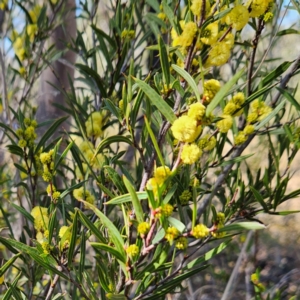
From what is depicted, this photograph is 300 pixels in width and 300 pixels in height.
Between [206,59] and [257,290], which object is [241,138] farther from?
[257,290]

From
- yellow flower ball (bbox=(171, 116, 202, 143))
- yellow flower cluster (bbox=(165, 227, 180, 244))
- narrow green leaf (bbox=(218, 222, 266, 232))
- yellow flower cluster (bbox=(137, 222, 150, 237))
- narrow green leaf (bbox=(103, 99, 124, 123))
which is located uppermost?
narrow green leaf (bbox=(103, 99, 124, 123))

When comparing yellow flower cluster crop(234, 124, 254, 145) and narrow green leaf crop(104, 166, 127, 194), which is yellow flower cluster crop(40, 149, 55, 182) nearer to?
narrow green leaf crop(104, 166, 127, 194)

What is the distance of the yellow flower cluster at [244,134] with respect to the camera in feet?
1.86

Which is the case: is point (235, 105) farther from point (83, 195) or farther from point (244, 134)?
point (83, 195)

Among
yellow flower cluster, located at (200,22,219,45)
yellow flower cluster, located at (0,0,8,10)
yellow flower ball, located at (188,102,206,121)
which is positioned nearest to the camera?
yellow flower ball, located at (188,102,206,121)

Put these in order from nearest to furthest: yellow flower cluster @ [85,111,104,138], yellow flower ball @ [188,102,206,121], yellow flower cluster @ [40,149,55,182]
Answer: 1. yellow flower ball @ [188,102,206,121]
2. yellow flower cluster @ [40,149,55,182]
3. yellow flower cluster @ [85,111,104,138]

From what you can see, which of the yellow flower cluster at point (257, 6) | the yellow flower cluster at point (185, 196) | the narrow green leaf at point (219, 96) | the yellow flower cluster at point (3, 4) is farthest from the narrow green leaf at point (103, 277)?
the yellow flower cluster at point (3, 4)

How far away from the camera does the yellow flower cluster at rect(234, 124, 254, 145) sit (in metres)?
0.57

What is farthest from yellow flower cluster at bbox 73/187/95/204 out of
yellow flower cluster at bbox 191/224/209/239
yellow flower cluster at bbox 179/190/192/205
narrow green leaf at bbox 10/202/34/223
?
yellow flower cluster at bbox 191/224/209/239

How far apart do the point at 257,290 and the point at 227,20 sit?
679 millimetres

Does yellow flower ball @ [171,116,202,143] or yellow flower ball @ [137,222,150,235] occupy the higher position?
yellow flower ball @ [171,116,202,143]

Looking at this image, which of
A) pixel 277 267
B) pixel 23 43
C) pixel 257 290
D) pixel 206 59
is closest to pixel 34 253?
pixel 206 59

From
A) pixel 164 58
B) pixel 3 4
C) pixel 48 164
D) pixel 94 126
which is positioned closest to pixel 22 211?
pixel 48 164

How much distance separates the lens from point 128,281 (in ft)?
1.53
